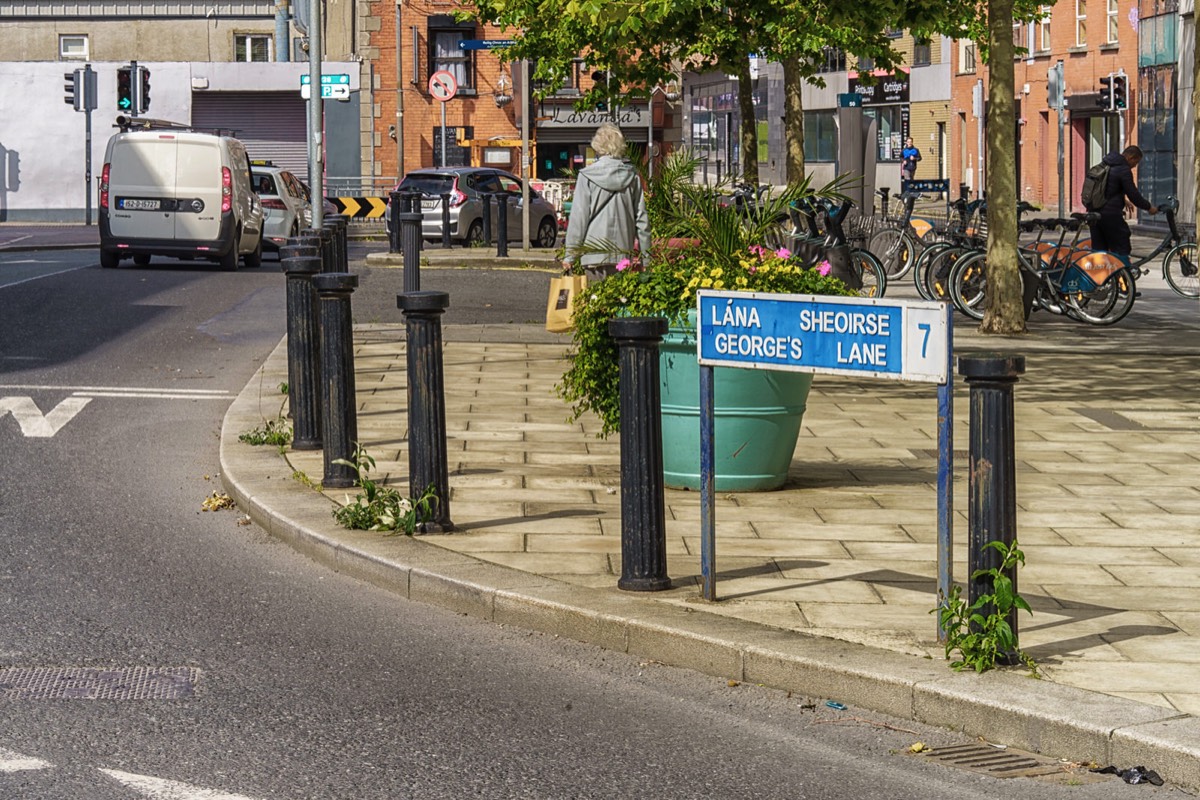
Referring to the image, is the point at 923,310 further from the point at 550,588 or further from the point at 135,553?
the point at 135,553

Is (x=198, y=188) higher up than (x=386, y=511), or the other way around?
(x=198, y=188)

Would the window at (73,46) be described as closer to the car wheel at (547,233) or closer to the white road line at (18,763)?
the car wheel at (547,233)

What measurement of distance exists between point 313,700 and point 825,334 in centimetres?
196

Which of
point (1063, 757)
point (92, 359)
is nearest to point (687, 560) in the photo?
point (1063, 757)

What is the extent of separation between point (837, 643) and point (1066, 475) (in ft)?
12.7

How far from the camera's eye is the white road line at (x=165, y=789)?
15.7ft

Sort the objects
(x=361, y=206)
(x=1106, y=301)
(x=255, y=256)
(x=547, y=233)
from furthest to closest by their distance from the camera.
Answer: (x=361, y=206), (x=547, y=233), (x=255, y=256), (x=1106, y=301)

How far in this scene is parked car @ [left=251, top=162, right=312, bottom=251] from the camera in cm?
3078

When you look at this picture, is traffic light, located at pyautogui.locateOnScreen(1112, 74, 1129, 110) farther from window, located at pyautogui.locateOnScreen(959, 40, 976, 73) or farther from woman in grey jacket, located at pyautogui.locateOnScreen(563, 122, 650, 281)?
woman in grey jacket, located at pyautogui.locateOnScreen(563, 122, 650, 281)

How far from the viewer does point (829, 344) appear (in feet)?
20.6

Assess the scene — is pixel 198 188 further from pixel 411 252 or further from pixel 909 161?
pixel 909 161

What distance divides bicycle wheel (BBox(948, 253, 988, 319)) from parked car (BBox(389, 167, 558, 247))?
14575mm

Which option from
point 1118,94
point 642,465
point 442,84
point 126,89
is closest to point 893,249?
point 1118,94

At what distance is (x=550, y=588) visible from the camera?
6.85 m
